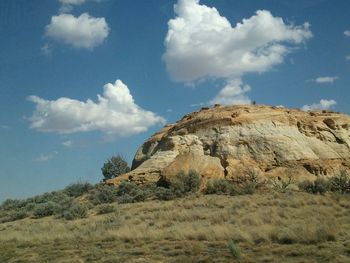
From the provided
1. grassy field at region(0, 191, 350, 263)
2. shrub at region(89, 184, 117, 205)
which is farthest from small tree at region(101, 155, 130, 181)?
grassy field at region(0, 191, 350, 263)

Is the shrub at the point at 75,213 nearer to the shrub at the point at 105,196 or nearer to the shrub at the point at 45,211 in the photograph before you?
the shrub at the point at 45,211

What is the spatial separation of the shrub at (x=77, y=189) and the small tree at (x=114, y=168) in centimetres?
1629

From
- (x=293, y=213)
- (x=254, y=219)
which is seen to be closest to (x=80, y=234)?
(x=254, y=219)

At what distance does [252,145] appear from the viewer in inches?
1596

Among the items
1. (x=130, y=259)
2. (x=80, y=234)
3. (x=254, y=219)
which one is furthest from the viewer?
A: (x=80, y=234)

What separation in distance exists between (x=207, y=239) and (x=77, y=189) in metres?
A: 33.9

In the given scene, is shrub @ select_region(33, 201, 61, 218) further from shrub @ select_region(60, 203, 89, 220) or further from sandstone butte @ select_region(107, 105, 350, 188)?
sandstone butte @ select_region(107, 105, 350, 188)

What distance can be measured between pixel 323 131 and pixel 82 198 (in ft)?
81.4

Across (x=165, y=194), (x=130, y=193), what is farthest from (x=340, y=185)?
(x=130, y=193)

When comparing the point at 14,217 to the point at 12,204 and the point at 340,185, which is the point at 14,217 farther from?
the point at 340,185

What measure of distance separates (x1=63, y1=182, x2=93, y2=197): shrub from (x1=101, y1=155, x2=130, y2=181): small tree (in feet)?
53.4

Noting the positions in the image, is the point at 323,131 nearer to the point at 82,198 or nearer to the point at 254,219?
the point at 82,198

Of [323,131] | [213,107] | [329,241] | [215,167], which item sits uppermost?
[213,107]

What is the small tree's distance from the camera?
64750 millimetres
